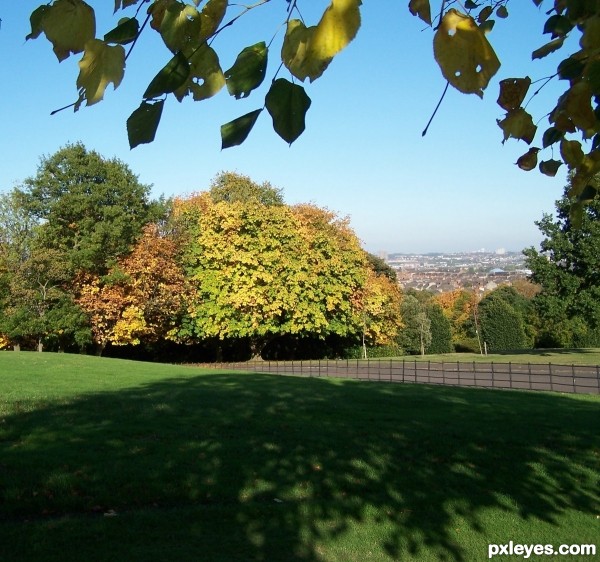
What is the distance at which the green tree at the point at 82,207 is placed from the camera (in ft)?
109

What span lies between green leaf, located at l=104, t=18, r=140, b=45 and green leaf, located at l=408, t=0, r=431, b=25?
615 mm

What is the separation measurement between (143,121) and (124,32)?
0.18 m

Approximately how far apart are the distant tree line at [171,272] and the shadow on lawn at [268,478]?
22.0m

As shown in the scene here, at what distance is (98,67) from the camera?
1217mm

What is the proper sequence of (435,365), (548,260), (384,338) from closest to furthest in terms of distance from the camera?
(435,365) < (548,260) < (384,338)

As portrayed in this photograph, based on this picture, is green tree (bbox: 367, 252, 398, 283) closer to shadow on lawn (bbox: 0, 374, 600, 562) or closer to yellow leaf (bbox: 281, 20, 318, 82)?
shadow on lawn (bbox: 0, 374, 600, 562)

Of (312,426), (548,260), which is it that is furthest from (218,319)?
(312,426)

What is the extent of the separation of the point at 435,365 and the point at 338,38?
32434 millimetres

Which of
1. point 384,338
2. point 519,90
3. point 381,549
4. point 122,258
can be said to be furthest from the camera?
point 384,338

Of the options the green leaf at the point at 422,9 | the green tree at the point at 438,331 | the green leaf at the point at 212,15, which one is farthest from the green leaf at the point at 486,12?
the green tree at the point at 438,331

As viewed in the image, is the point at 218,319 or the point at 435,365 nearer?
the point at 435,365

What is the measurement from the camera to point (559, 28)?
223 centimetres

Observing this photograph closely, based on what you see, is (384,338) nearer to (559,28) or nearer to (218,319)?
(218,319)

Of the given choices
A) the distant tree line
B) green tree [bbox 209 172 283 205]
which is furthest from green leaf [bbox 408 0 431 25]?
green tree [bbox 209 172 283 205]
